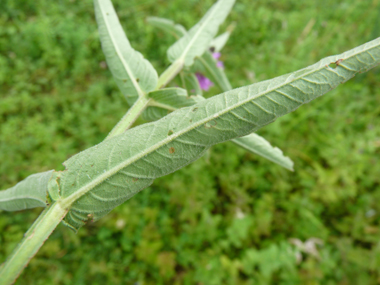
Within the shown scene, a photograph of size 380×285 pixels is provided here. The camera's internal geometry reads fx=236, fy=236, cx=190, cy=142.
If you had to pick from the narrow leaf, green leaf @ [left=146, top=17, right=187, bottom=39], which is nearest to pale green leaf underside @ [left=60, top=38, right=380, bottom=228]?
the narrow leaf

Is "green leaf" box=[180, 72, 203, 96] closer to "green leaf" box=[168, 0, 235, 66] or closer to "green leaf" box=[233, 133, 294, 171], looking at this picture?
"green leaf" box=[168, 0, 235, 66]

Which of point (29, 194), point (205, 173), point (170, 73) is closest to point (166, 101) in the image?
point (170, 73)

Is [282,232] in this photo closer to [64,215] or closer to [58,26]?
[64,215]

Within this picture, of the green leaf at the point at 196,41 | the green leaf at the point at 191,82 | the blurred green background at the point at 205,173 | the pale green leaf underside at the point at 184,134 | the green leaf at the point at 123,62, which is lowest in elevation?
the blurred green background at the point at 205,173

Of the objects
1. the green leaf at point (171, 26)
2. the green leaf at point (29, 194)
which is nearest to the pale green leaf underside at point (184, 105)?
the green leaf at point (29, 194)

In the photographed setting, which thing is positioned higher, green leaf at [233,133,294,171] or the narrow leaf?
the narrow leaf

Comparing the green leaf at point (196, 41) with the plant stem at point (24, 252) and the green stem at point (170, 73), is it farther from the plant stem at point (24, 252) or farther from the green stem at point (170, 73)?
the plant stem at point (24, 252)
